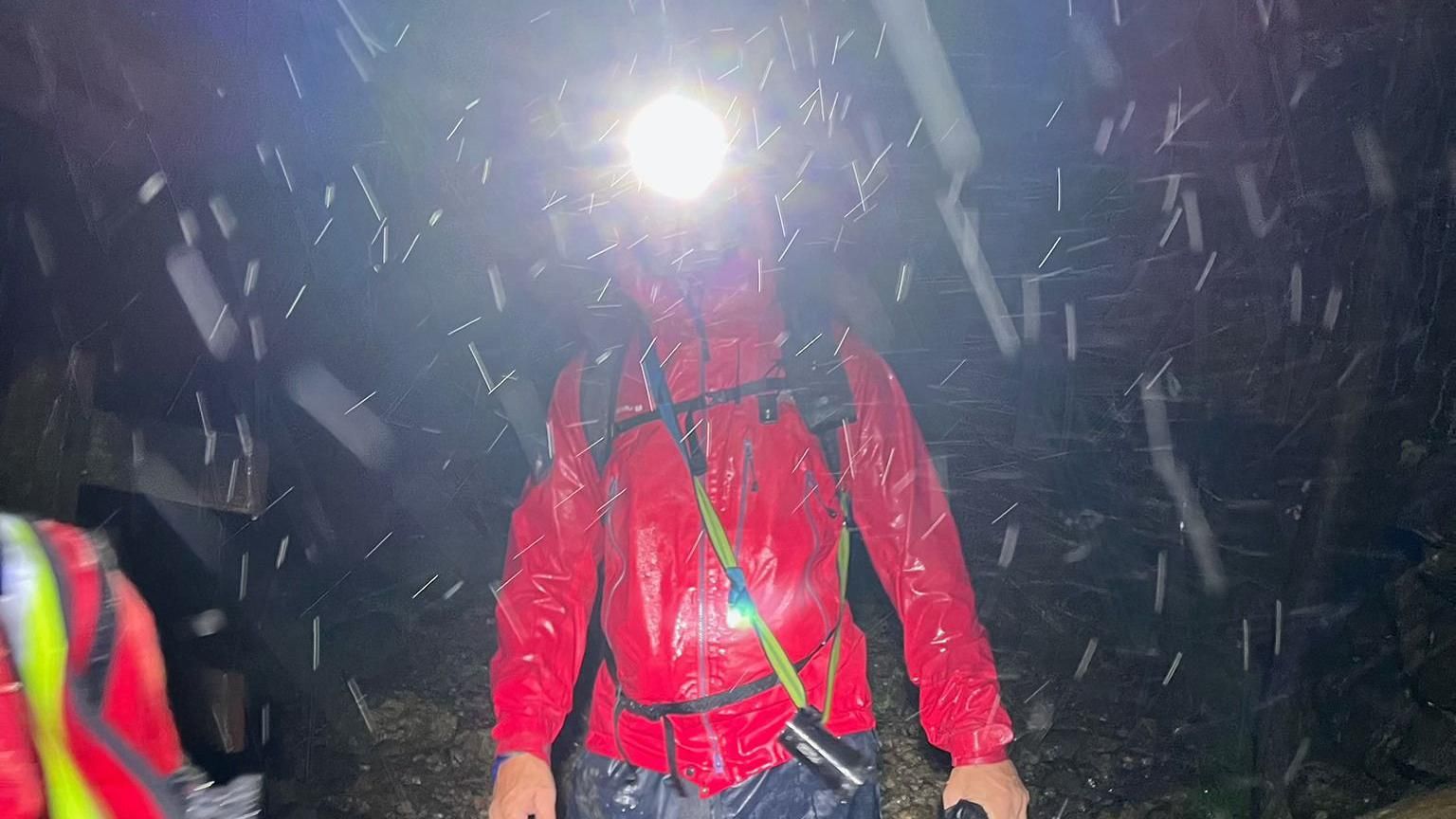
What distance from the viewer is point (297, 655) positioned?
Result: 5.40 m

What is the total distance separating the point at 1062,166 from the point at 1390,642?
321 cm

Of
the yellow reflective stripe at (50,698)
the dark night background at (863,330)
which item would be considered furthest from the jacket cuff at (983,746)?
the dark night background at (863,330)

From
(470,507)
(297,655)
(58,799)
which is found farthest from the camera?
(470,507)

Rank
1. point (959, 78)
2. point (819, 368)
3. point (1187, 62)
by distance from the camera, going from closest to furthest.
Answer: point (819, 368), point (1187, 62), point (959, 78)

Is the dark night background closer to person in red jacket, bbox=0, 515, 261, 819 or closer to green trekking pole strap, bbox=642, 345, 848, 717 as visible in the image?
green trekking pole strap, bbox=642, 345, 848, 717

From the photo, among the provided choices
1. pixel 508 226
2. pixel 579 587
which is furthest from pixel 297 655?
pixel 579 587

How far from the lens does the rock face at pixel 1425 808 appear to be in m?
3.26

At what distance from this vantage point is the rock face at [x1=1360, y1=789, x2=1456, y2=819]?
326 cm

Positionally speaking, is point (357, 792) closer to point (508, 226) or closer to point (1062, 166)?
point (508, 226)

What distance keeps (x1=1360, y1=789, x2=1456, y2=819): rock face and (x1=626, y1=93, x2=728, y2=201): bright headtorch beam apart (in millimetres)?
3143

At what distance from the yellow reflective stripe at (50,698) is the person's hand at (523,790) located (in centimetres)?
106

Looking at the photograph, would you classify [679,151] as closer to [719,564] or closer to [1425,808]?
[719,564]

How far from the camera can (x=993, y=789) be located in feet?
6.59

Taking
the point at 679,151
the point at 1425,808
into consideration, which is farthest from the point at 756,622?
the point at 1425,808
